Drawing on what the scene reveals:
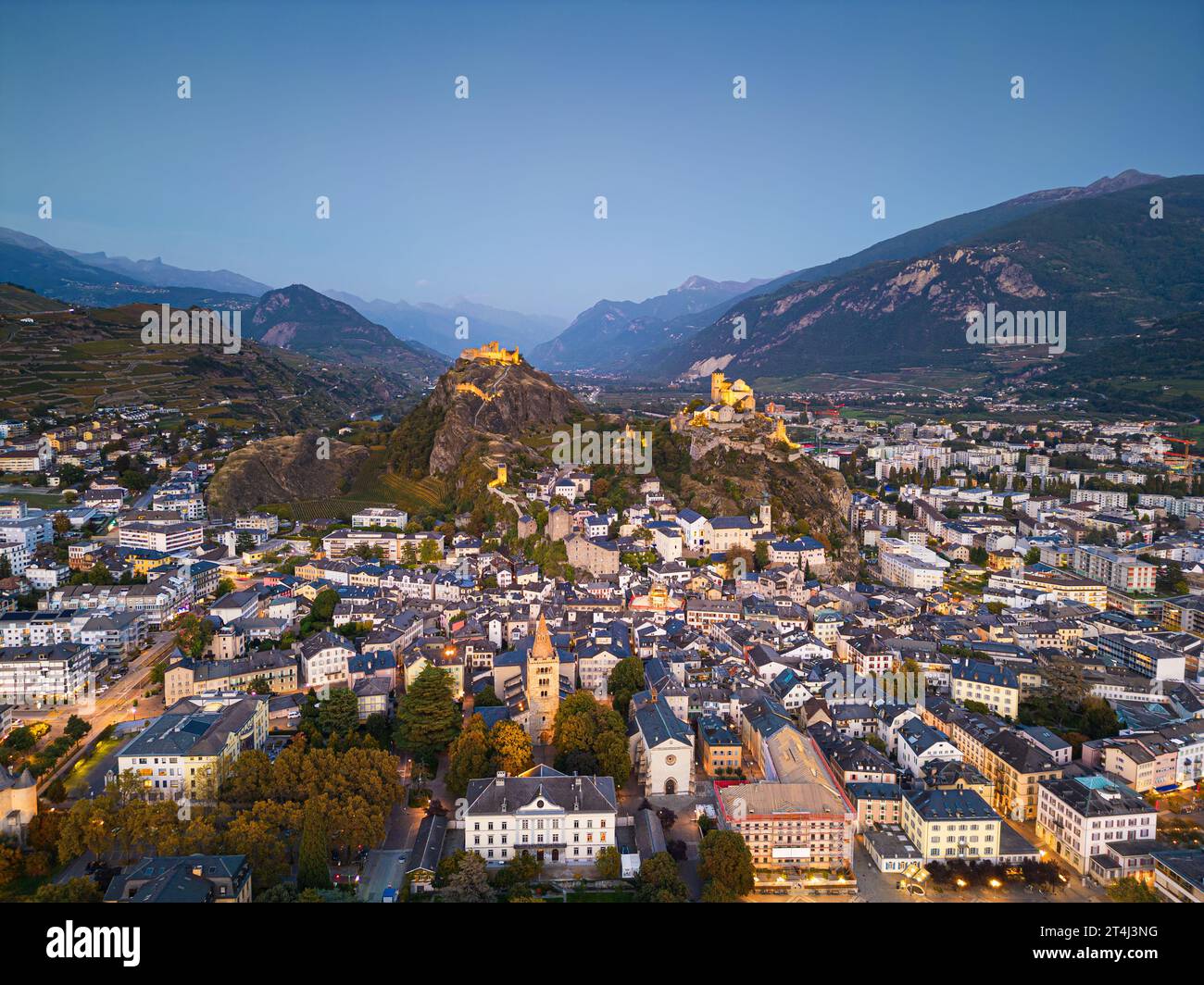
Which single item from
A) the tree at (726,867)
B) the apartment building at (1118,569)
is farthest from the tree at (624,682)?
the apartment building at (1118,569)

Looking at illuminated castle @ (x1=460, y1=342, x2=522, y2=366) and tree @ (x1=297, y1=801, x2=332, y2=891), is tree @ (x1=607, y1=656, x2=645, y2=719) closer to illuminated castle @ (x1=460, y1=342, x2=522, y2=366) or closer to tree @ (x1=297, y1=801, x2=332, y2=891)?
tree @ (x1=297, y1=801, x2=332, y2=891)

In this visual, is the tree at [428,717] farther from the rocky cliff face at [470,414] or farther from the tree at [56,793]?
the rocky cliff face at [470,414]

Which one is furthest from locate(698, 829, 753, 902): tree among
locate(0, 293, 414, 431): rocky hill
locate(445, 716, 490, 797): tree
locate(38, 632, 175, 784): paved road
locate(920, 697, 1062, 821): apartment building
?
locate(0, 293, 414, 431): rocky hill

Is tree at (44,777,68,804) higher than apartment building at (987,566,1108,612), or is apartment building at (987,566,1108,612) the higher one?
apartment building at (987,566,1108,612)

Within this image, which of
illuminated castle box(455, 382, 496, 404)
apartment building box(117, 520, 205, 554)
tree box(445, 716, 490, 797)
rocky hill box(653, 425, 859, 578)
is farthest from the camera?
illuminated castle box(455, 382, 496, 404)

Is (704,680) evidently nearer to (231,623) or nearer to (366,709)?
(366,709)
